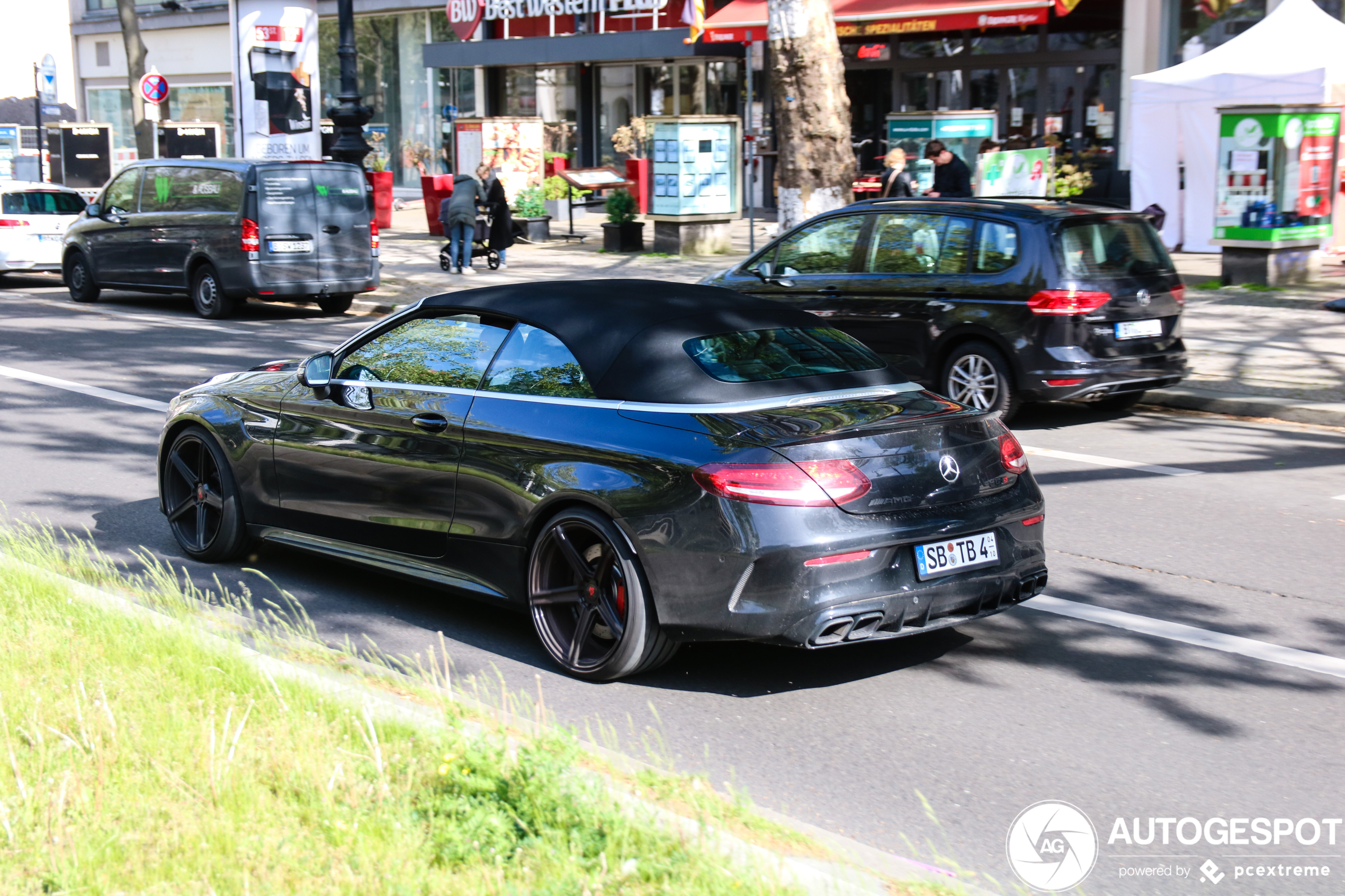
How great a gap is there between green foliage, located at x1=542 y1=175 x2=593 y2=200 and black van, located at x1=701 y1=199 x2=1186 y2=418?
53.8 feet

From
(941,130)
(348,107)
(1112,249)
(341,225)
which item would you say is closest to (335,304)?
(341,225)

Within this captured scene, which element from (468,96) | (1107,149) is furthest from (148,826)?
(468,96)

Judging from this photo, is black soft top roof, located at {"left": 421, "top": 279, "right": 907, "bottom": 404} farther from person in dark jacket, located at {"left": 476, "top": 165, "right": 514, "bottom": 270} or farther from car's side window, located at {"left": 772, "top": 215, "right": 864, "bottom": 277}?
person in dark jacket, located at {"left": 476, "top": 165, "right": 514, "bottom": 270}

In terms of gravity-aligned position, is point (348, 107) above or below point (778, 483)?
above

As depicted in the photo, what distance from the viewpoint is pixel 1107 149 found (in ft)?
79.7

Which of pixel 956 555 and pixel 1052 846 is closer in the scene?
pixel 1052 846

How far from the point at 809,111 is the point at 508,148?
10.7m

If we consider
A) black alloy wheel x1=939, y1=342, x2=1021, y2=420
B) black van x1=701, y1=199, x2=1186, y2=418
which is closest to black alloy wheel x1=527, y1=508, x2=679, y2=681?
black van x1=701, y1=199, x2=1186, y2=418

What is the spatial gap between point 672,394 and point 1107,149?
21035 mm

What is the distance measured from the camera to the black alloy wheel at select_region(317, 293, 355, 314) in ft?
60.4

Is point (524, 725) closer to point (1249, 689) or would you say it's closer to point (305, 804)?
point (305, 804)

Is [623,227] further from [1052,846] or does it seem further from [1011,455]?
[1052,846]

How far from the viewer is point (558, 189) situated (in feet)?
92.0

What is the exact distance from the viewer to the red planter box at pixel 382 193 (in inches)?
1086
